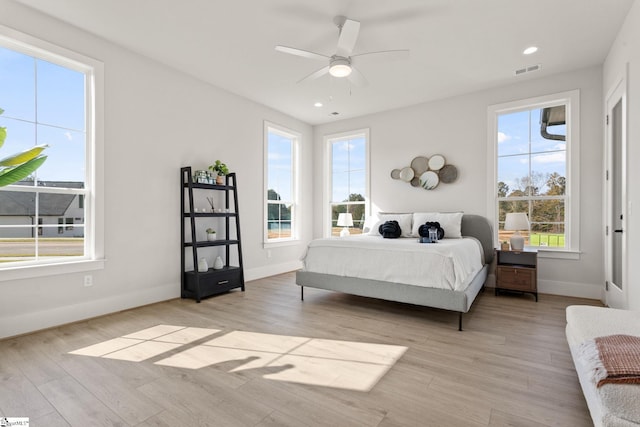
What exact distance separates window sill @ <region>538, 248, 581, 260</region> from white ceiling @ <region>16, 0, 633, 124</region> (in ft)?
7.58

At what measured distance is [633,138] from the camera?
2900 mm

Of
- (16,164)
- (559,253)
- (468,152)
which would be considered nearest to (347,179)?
(468,152)

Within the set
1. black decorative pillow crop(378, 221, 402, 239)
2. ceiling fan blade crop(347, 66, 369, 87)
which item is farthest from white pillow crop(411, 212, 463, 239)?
ceiling fan blade crop(347, 66, 369, 87)

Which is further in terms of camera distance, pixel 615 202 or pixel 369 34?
pixel 615 202

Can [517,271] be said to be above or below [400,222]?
below

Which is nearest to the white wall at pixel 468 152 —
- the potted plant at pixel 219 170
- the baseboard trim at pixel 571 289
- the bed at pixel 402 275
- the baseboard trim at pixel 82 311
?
the baseboard trim at pixel 571 289

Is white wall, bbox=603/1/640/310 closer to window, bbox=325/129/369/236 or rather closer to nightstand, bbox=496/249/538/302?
nightstand, bbox=496/249/538/302

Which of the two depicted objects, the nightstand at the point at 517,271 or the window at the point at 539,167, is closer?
the nightstand at the point at 517,271

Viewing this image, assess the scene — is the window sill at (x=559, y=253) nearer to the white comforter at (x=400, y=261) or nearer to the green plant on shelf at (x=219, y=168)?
the white comforter at (x=400, y=261)

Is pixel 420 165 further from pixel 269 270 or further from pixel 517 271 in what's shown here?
pixel 269 270

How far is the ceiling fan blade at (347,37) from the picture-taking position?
107 inches

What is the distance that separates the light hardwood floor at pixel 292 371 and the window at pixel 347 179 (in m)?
2.87

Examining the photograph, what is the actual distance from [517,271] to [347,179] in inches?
127

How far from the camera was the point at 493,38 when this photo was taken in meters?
3.38
